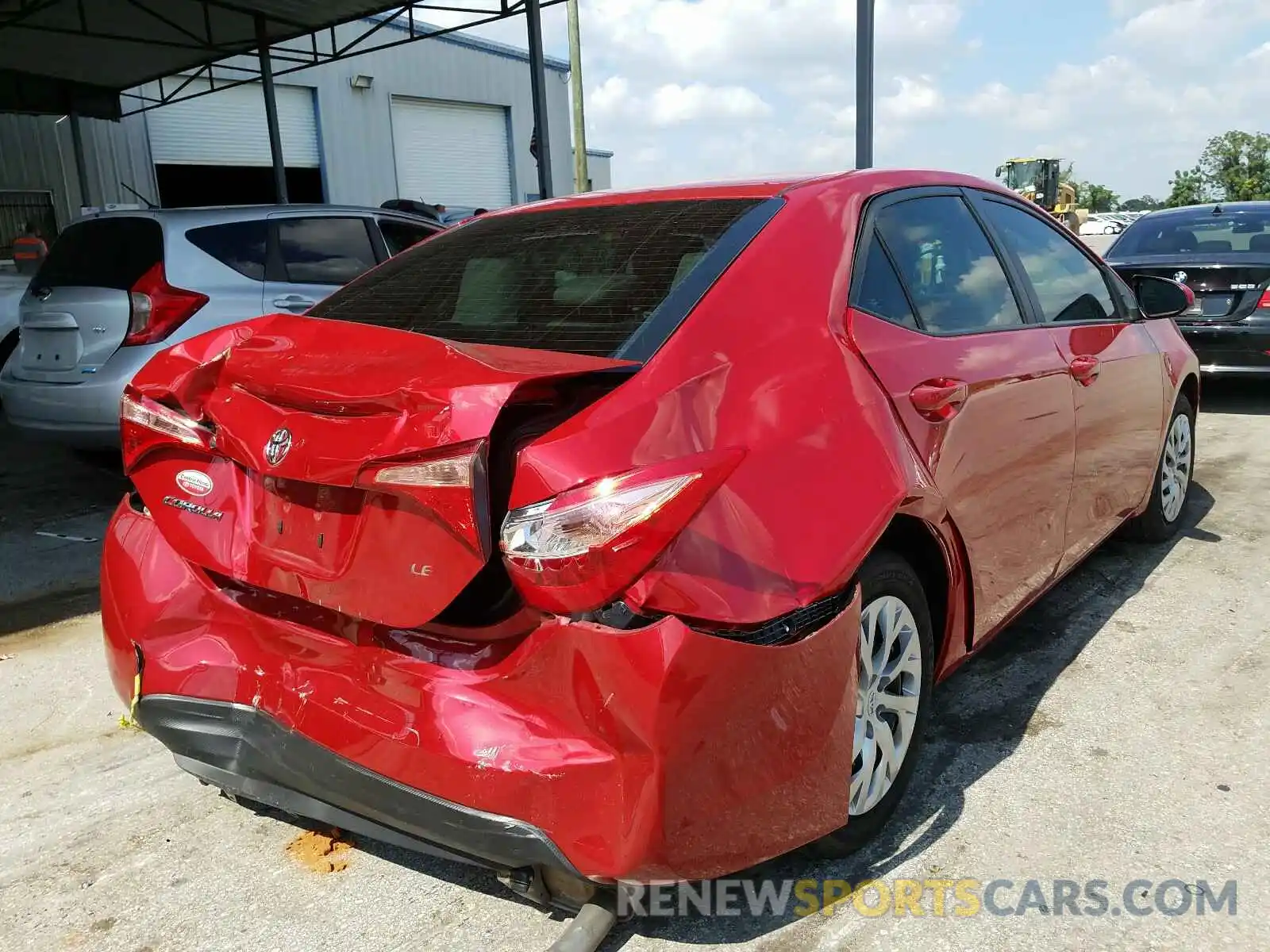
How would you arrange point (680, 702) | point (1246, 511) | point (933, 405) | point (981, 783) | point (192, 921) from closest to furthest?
point (680, 702)
point (192, 921)
point (933, 405)
point (981, 783)
point (1246, 511)

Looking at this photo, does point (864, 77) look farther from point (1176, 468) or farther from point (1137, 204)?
point (1137, 204)

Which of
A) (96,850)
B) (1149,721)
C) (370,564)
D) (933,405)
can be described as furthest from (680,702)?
(1149,721)

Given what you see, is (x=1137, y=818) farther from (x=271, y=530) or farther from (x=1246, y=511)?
(x=1246, y=511)

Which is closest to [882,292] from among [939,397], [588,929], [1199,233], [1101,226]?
[939,397]

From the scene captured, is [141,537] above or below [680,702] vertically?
above

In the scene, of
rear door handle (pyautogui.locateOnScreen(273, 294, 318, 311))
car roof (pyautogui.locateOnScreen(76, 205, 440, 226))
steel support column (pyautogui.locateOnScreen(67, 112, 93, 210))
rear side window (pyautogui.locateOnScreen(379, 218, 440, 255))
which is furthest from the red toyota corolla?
steel support column (pyautogui.locateOnScreen(67, 112, 93, 210))

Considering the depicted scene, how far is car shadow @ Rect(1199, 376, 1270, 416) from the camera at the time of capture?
25.7ft

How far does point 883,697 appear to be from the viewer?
241cm

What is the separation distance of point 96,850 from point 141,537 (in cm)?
84

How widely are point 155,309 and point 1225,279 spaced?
7.20 metres

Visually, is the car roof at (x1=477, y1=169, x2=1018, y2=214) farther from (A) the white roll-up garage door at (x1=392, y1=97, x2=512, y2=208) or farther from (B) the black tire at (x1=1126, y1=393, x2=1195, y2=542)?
(A) the white roll-up garage door at (x1=392, y1=97, x2=512, y2=208)

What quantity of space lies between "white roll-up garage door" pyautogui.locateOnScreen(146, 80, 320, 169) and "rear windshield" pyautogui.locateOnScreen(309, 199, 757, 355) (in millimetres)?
17967

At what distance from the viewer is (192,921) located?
88.5 inches

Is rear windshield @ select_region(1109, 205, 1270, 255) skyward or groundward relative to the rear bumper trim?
skyward
